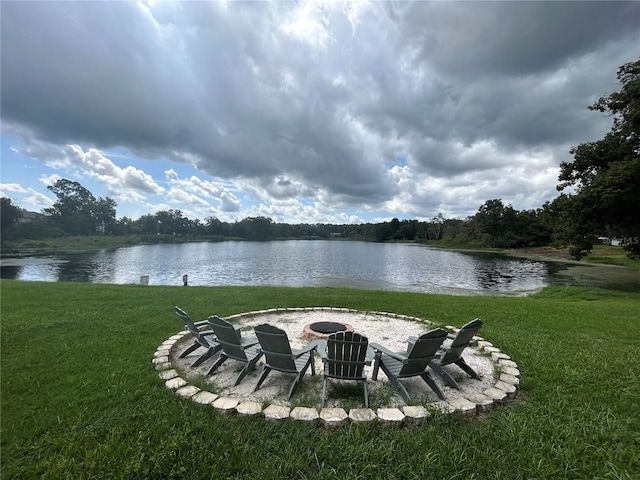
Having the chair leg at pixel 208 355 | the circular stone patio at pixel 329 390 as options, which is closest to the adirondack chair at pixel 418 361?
the circular stone patio at pixel 329 390

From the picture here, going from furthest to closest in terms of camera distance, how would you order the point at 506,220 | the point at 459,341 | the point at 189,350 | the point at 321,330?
the point at 506,220 < the point at 321,330 < the point at 189,350 < the point at 459,341

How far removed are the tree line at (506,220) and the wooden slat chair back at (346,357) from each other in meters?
16.0

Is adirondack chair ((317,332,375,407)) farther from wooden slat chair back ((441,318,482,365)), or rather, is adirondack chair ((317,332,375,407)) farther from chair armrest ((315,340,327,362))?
wooden slat chair back ((441,318,482,365))

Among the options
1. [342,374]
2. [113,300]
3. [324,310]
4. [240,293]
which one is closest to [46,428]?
[342,374]

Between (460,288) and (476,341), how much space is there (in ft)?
44.3

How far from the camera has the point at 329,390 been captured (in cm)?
358

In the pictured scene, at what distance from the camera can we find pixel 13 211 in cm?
5272

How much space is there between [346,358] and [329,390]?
55 centimetres

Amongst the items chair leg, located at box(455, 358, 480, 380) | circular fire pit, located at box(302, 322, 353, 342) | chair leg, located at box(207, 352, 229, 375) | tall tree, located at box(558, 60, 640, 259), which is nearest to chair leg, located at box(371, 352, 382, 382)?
chair leg, located at box(455, 358, 480, 380)

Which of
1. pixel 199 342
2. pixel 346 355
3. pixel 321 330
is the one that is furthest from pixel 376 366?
pixel 199 342

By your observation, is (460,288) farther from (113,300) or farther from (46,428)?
(46,428)

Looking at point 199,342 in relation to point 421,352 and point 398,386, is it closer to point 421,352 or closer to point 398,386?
point 398,386

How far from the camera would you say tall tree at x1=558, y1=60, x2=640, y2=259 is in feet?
43.7

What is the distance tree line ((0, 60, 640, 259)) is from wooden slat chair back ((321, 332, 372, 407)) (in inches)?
631
